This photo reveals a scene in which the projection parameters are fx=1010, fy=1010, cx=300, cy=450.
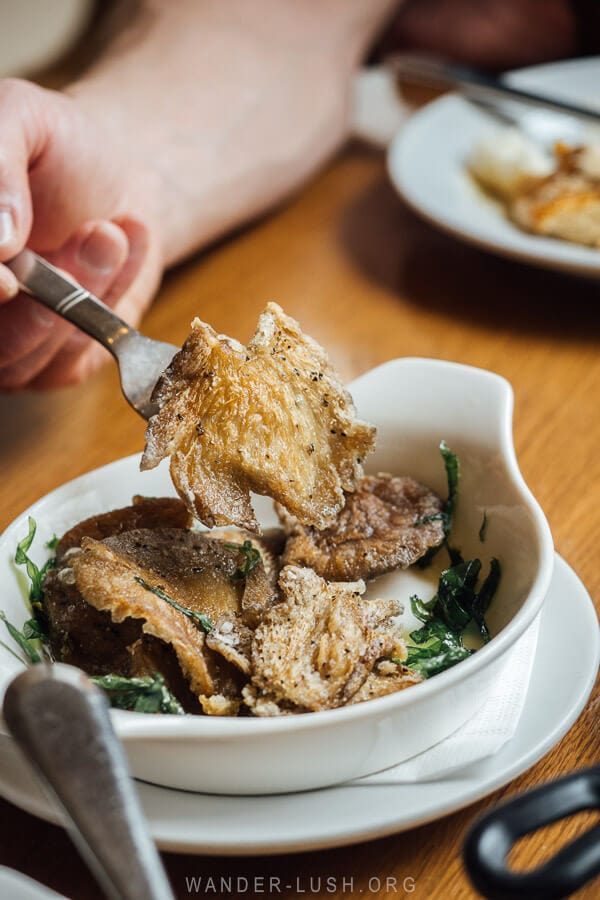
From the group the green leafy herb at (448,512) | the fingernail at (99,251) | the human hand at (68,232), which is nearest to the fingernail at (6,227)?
the human hand at (68,232)

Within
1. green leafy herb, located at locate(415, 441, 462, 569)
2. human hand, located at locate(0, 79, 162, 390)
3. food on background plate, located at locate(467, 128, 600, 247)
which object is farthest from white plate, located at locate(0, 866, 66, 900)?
food on background plate, located at locate(467, 128, 600, 247)

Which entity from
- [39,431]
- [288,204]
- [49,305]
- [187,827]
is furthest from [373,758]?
[288,204]

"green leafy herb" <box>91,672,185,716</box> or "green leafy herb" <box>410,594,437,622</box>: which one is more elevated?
"green leafy herb" <box>91,672,185,716</box>

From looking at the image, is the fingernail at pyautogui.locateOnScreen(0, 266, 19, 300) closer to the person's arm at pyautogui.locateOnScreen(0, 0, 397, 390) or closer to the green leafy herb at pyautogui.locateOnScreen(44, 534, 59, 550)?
the person's arm at pyautogui.locateOnScreen(0, 0, 397, 390)

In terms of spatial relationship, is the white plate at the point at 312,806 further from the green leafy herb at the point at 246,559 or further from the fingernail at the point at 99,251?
the fingernail at the point at 99,251

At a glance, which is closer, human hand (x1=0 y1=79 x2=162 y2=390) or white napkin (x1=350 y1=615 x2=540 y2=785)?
white napkin (x1=350 y1=615 x2=540 y2=785)

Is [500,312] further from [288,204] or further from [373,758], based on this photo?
[373,758]

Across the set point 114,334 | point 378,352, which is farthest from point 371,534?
point 378,352

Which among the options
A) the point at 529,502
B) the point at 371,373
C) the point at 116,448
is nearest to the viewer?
the point at 529,502
